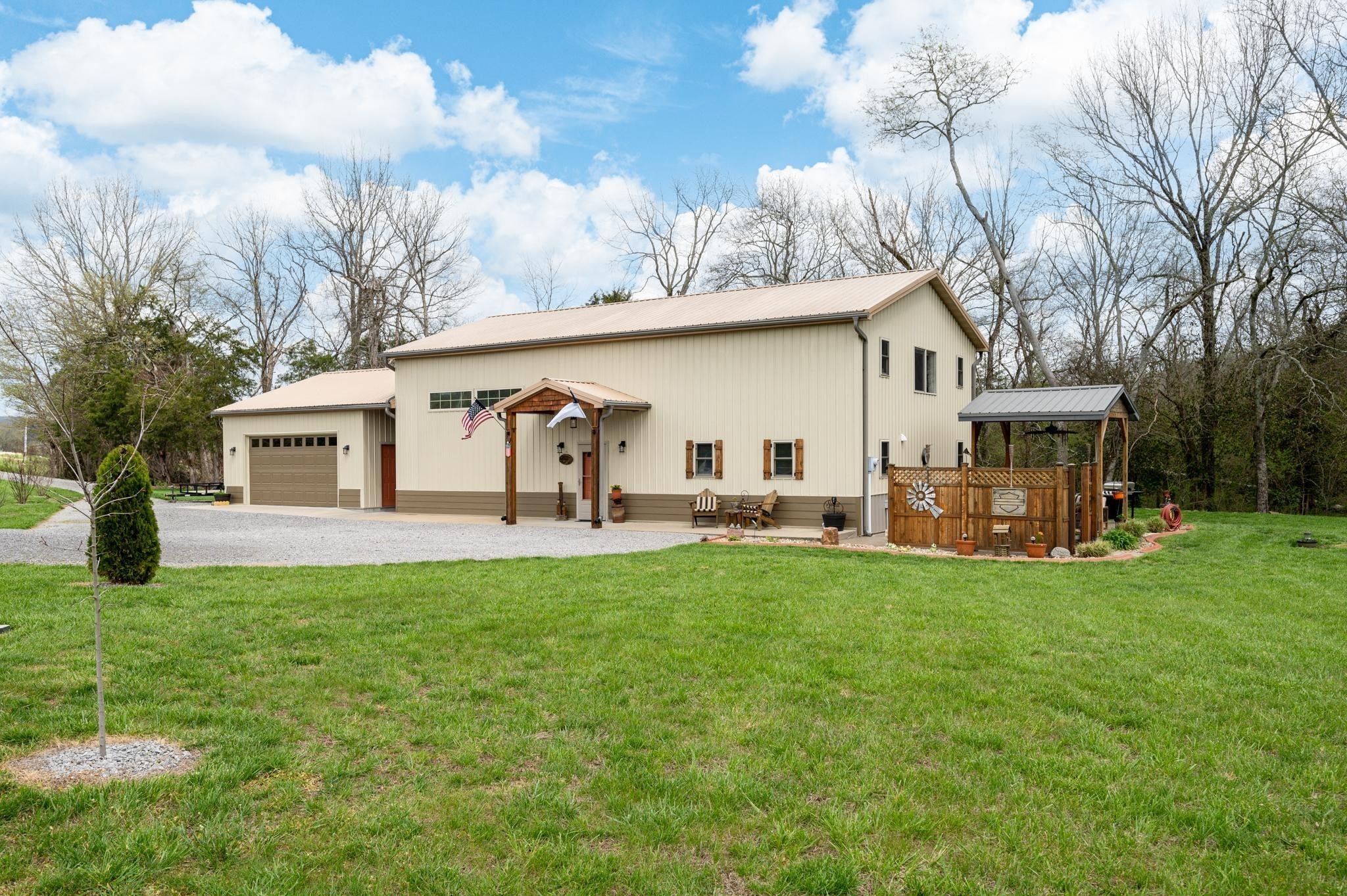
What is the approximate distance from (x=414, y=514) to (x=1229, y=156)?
23.3m

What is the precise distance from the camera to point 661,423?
18.7 meters

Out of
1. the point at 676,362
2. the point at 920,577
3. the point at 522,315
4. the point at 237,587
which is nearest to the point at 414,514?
the point at 522,315

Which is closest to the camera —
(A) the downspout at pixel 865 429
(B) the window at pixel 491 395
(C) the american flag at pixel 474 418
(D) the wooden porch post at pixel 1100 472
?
(D) the wooden porch post at pixel 1100 472

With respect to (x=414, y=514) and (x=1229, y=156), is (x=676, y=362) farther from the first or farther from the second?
(x=1229, y=156)

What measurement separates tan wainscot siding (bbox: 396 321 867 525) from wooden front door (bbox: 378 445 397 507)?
1.63 m

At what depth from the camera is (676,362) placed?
18547mm

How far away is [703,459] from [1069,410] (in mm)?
7219

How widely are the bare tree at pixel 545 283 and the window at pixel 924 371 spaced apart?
22105 millimetres

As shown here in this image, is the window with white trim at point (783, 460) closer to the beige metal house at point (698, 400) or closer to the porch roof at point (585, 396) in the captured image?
the beige metal house at point (698, 400)

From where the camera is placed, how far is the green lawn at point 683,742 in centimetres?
328

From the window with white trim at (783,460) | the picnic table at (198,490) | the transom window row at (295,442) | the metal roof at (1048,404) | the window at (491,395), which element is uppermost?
the window at (491,395)

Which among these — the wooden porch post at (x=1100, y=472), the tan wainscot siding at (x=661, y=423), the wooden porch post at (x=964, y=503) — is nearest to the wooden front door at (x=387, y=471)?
the tan wainscot siding at (x=661, y=423)

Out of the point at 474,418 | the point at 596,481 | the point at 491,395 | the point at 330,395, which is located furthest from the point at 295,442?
the point at 596,481

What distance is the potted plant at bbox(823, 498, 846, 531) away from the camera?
634 inches
